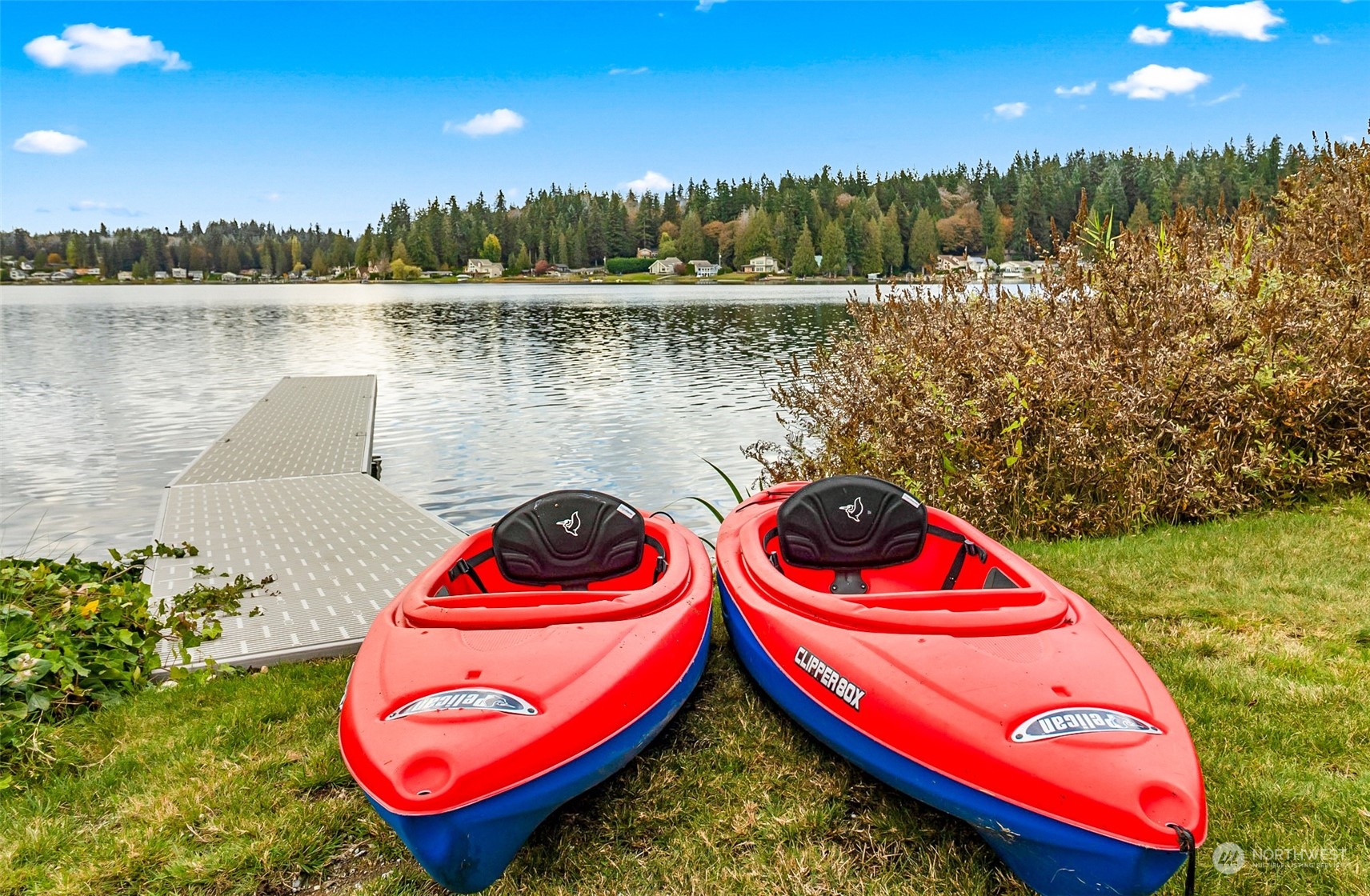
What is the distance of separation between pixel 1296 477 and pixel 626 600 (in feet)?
22.2

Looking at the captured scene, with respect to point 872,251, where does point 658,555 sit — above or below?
below

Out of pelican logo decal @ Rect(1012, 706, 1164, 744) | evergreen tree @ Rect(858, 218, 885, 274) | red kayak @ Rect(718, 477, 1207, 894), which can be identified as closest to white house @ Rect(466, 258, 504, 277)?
evergreen tree @ Rect(858, 218, 885, 274)

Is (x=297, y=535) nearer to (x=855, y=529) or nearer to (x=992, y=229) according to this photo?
(x=855, y=529)

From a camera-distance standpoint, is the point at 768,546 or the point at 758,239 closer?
the point at 768,546

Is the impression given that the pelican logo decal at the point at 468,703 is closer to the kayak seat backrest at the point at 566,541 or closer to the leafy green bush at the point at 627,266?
the kayak seat backrest at the point at 566,541

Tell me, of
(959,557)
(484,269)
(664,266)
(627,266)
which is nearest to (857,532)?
(959,557)

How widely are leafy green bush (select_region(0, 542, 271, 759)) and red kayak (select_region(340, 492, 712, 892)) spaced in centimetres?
182

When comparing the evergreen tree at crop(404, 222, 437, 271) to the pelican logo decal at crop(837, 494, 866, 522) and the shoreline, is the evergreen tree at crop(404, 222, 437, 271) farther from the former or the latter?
the pelican logo decal at crop(837, 494, 866, 522)

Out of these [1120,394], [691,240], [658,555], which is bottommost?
[658,555]

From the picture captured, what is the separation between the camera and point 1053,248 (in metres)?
8.77

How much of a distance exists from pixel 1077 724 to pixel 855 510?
2.03m

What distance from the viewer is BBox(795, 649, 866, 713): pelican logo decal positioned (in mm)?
3406

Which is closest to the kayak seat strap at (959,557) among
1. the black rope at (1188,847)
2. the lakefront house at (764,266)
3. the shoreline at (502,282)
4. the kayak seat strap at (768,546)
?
the kayak seat strap at (768,546)

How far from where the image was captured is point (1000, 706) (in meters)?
3.06
